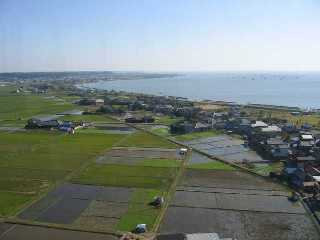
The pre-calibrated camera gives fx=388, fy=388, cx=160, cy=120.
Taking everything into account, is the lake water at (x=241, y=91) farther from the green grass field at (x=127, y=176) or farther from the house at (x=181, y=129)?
the green grass field at (x=127, y=176)

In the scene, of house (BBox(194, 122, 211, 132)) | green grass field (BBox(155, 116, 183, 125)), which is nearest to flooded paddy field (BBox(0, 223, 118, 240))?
house (BBox(194, 122, 211, 132))

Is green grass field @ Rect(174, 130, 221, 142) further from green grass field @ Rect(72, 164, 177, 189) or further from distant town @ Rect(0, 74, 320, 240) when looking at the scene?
green grass field @ Rect(72, 164, 177, 189)

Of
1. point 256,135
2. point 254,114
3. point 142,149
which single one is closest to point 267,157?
point 256,135

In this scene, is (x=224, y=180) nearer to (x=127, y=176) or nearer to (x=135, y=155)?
(x=127, y=176)

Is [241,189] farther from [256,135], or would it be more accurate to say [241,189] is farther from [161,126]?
[161,126]

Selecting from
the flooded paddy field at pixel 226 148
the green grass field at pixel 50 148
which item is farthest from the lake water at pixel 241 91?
the green grass field at pixel 50 148

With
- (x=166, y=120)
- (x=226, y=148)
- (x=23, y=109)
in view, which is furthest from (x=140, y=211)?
(x=23, y=109)
